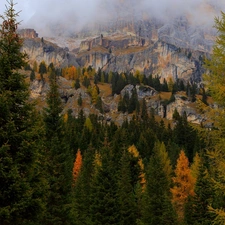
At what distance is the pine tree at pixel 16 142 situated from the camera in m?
14.4

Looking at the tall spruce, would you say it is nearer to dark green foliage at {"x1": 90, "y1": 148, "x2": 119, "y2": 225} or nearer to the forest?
the forest

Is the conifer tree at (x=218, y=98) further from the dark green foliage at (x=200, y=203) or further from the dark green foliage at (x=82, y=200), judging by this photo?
the dark green foliage at (x=82, y=200)

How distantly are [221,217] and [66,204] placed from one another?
1675cm

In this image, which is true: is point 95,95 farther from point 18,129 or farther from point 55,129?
point 18,129

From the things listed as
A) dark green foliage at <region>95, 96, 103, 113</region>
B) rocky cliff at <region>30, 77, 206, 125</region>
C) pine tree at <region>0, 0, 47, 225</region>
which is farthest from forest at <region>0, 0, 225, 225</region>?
dark green foliage at <region>95, 96, 103, 113</region>

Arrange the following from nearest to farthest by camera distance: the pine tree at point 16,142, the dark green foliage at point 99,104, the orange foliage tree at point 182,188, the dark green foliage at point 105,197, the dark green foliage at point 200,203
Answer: the pine tree at point 16,142 < the dark green foliage at point 105,197 < the dark green foliage at point 200,203 < the orange foliage tree at point 182,188 < the dark green foliage at point 99,104

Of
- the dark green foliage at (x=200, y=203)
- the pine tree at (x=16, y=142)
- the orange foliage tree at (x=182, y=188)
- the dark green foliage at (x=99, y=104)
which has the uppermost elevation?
the pine tree at (x=16, y=142)

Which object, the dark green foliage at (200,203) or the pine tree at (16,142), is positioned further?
the dark green foliage at (200,203)

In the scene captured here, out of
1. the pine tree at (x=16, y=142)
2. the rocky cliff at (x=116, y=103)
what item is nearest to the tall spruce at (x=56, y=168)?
the pine tree at (x=16, y=142)

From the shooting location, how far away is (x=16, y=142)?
15.4 m

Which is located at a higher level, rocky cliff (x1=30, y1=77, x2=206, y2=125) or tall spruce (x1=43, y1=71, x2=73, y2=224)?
tall spruce (x1=43, y1=71, x2=73, y2=224)

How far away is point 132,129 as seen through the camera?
4058 inches

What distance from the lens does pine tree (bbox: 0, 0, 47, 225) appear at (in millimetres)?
14359

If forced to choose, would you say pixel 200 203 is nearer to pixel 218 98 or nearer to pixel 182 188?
pixel 182 188
